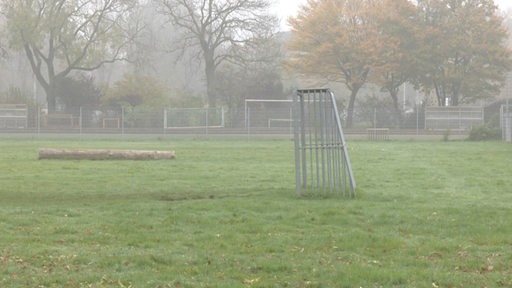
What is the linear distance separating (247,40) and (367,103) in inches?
423

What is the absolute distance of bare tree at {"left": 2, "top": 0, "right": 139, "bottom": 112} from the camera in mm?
51188

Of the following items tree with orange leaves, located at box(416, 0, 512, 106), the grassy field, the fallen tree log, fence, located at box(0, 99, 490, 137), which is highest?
tree with orange leaves, located at box(416, 0, 512, 106)

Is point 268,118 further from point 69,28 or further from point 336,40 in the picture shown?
point 69,28

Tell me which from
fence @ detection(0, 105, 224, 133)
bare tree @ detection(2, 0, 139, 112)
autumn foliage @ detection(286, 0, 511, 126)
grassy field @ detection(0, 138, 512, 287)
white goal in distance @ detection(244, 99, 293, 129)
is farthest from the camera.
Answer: autumn foliage @ detection(286, 0, 511, 126)

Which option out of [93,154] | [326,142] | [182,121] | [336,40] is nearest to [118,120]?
[182,121]

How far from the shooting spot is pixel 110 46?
182 feet

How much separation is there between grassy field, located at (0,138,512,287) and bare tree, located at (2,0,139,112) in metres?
38.0

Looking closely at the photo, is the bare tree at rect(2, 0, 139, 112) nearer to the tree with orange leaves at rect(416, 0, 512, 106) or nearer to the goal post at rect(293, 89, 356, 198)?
the tree with orange leaves at rect(416, 0, 512, 106)

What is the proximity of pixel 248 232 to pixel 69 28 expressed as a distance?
4732cm

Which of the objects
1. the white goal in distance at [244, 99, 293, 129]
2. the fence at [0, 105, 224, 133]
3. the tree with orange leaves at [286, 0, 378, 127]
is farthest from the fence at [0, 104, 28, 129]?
the tree with orange leaves at [286, 0, 378, 127]

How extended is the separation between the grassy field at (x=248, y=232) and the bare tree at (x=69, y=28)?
38041mm

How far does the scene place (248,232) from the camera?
8.50m

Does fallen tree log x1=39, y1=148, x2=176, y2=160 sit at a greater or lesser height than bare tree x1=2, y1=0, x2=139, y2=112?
lesser

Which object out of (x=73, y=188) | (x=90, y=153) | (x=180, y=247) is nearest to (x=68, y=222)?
(x=180, y=247)
